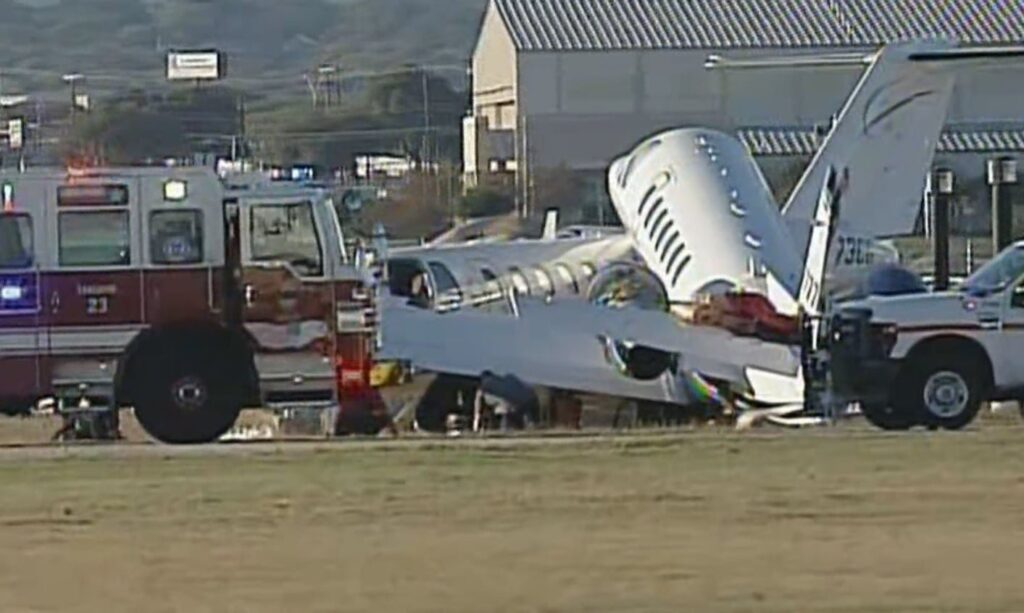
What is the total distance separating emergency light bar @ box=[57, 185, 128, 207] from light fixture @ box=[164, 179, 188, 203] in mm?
379

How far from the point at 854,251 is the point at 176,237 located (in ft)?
40.1

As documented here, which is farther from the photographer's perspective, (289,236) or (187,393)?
(289,236)

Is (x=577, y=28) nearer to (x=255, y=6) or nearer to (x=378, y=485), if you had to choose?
(x=378, y=485)

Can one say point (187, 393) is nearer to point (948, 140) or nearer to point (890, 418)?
point (890, 418)

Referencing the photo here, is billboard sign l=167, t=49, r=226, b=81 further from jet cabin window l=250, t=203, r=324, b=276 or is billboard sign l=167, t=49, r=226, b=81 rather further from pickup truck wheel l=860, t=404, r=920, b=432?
pickup truck wheel l=860, t=404, r=920, b=432

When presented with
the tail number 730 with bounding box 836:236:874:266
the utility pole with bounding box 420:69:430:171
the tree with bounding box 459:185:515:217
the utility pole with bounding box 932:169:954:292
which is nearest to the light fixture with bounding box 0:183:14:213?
the tail number 730 with bounding box 836:236:874:266

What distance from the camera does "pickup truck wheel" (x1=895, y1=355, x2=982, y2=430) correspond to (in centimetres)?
2673

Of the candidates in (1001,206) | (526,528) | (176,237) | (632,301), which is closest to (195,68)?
(1001,206)

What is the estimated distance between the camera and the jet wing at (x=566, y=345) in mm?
29688

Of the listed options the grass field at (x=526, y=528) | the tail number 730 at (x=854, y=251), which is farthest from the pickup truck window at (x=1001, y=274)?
the tail number 730 at (x=854, y=251)

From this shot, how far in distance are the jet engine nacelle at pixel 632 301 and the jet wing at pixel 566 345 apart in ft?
0.25

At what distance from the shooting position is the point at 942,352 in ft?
88.2

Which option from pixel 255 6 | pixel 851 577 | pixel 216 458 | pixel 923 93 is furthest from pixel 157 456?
pixel 255 6

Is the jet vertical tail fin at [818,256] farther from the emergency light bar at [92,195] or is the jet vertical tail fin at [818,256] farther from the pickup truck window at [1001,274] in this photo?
the emergency light bar at [92,195]
